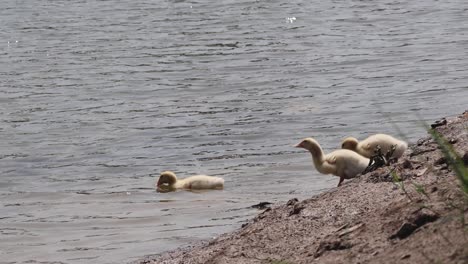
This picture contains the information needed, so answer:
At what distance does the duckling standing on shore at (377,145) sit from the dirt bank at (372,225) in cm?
31

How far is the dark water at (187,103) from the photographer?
9906 mm

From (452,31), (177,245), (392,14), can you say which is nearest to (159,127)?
(177,245)

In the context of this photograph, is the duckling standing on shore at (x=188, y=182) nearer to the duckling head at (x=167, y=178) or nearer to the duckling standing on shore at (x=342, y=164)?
the duckling head at (x=167, y=178)

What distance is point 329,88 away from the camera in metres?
15.7

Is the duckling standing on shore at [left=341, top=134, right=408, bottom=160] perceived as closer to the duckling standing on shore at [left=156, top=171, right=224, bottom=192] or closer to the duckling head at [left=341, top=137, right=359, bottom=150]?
the duckling head at [left=341, top=137, right=359, bottom=150]

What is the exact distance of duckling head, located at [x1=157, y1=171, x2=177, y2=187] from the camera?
10836 millimetres

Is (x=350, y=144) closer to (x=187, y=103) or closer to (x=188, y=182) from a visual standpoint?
(x=188, y=182)

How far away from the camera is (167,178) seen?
10.9 metres

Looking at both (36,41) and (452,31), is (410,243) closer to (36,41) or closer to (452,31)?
(452,31)

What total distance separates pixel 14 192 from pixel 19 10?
15.4m

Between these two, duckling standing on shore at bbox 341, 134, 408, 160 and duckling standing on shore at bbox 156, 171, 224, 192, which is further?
duckling standing on shore at bbox 156, 171, 224, 192

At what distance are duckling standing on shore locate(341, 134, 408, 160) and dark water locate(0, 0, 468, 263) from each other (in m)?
0.46

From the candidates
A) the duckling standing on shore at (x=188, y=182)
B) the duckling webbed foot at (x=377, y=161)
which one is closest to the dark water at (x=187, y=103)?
the duckling standing on shore at (x=188, y=182)

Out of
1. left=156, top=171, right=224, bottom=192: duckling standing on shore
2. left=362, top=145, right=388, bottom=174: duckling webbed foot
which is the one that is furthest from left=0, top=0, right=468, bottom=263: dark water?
left=362, top=145, right=388, bottom=174: duckling webbed foot
